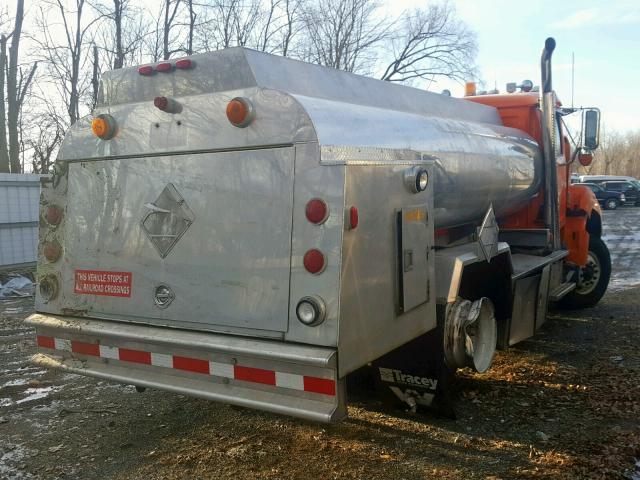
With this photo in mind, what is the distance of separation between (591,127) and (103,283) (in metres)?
5.75

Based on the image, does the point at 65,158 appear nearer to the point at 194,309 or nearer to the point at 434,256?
the point at 194,309

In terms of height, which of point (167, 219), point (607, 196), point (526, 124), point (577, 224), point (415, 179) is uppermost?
point (526, 124)

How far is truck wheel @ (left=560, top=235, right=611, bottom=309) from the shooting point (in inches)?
317

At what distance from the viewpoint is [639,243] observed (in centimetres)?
1734

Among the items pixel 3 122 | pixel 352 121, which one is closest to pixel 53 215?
pixel 352 121

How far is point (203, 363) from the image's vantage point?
3305 millimetres

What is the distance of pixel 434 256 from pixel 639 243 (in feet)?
53.3

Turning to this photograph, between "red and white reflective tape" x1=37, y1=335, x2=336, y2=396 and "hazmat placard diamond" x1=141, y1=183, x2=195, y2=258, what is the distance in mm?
631

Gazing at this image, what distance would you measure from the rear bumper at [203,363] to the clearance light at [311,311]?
137 millimetres

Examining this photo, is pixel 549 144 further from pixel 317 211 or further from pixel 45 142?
pixel 45 142

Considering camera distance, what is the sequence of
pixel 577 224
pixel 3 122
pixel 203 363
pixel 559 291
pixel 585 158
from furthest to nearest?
pixel 3 122 < pixel 585 158 < pixel 577 224 < pixel 559 291 < pixel 203 363

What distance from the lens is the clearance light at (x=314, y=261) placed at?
2922 millimetres

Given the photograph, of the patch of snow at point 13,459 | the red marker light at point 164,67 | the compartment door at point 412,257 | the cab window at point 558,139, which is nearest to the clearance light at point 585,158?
the cab window at point 558,139

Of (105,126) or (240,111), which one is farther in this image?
(105,126)
